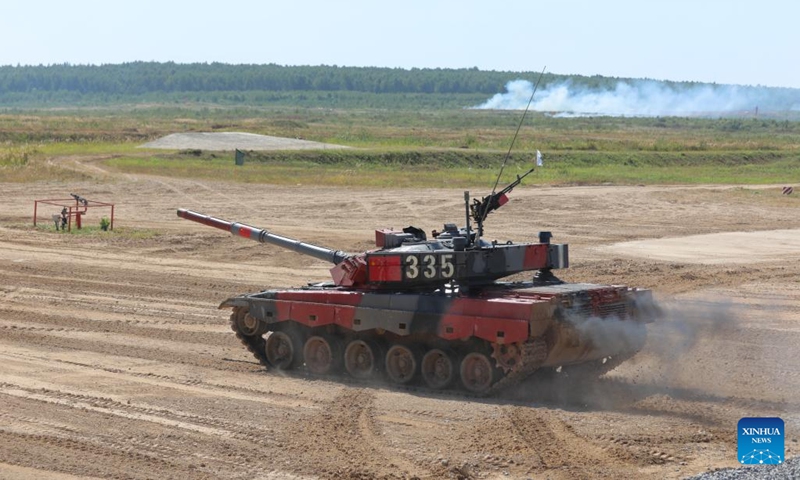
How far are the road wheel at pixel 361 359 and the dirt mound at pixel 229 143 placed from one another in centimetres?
4917

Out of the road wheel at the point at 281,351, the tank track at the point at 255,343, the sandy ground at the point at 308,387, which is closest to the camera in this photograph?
the sandy ground at the point at 308,387

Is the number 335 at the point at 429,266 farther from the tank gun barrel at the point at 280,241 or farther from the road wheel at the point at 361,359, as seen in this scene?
the tank gun barrel at the point at 280,241

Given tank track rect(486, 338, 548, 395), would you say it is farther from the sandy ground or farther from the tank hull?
the sandy ground

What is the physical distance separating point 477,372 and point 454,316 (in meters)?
0.85

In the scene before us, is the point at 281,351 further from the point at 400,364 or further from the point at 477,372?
the point at 477,372

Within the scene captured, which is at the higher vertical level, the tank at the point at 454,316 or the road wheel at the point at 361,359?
the tank at the point at 454,316

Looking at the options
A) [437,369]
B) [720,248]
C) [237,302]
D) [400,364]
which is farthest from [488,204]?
[720,248]

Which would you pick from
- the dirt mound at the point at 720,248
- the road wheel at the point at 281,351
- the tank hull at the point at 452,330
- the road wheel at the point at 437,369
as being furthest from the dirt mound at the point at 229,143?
the road wheel at the point at 437,369

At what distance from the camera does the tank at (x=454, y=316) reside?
51.4ft

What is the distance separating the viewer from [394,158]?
2400 inches

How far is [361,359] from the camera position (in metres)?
17.6

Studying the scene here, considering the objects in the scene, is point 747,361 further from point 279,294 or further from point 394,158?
point 394,158

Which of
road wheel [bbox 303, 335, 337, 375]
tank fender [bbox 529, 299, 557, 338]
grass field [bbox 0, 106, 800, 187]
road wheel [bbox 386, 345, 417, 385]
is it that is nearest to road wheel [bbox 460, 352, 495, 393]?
road wheel [bbox 386, 345, 417, 385]

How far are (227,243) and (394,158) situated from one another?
28.0 meters
